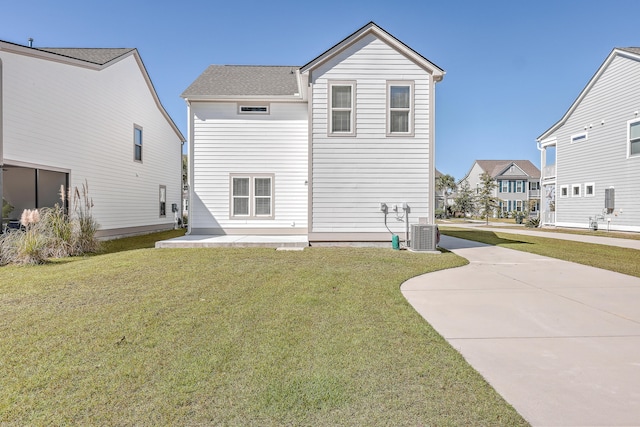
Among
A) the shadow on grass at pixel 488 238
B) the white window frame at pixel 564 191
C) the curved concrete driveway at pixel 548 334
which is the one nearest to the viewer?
the curved concrete driveway at pixel 548 334

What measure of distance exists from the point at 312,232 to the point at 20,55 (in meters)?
10.6

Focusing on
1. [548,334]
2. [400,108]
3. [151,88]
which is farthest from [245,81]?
[548,334]

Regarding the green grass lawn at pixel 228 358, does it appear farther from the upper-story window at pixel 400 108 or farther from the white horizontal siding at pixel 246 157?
the white horizontal siding at pixel 246 157

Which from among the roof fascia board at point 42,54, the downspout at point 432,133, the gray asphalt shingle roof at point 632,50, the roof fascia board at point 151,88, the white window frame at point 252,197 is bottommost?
the white window frame at point 252,197

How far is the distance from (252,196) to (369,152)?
495 cm

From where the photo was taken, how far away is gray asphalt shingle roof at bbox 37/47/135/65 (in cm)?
1254

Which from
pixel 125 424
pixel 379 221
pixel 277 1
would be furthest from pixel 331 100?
pixel 125 424

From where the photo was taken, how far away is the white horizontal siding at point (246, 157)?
11.7 m

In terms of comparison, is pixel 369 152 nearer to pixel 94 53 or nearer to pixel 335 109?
pixel 335 109

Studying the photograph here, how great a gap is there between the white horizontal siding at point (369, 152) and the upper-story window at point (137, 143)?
31.6 feet

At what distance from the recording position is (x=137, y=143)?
1446 cm

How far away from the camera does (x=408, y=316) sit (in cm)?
387

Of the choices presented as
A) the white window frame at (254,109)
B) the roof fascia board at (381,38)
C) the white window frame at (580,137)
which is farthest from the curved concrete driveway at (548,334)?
the white window frame at (580,137)

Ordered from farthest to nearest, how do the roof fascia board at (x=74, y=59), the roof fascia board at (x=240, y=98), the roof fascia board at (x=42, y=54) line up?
1. the roof fascia board at (x=240, y=98)
2. the roof fascia board at (x=74, y=59)
3. the roof fascia board at (x=42, y=54)
